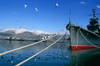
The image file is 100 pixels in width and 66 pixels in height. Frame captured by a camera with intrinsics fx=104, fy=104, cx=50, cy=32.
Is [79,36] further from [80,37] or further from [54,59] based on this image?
[54,59]

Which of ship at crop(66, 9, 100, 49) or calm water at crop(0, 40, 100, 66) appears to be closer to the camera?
calm water at crop(0, 40, 100, 66)

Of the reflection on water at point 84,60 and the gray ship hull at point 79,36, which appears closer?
the reflection on water at point 84,60

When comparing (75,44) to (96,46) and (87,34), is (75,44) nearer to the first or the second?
(87,34)

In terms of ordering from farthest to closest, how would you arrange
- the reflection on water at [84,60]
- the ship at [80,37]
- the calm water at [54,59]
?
the ship at [80,37]
the reflection on water at [84,60]
the calm water at [54,59]

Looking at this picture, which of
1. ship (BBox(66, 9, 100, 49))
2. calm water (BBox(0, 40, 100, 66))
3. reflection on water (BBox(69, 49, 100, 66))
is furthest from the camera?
ship (BBox(66, 9, 100, 49))

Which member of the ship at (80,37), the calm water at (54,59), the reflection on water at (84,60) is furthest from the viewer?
the ship at (80,37)

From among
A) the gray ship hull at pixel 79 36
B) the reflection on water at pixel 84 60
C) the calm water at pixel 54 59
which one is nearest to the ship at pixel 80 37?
the gray ship hull at pixel 79 36

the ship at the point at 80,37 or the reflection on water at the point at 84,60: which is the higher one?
the ship at the point at 80,37

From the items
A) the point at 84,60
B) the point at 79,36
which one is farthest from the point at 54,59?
the point at 79,36

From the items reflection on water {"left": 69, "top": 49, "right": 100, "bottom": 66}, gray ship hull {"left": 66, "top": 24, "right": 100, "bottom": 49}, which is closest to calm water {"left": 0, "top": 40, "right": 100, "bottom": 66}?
reflection on water {"left": 69, "top": 49, "right": 100, "bottom": 66}

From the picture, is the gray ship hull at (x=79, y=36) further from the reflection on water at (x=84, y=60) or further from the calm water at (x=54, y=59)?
the reflection on water at (x=84, y=60)

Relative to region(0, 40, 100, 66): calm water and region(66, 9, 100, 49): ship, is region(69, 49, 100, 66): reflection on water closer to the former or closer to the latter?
region(0, 40, 100, 66): calm water

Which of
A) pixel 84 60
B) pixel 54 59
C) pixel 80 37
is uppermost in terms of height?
pixel 80 37

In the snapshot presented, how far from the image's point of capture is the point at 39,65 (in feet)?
68.0
